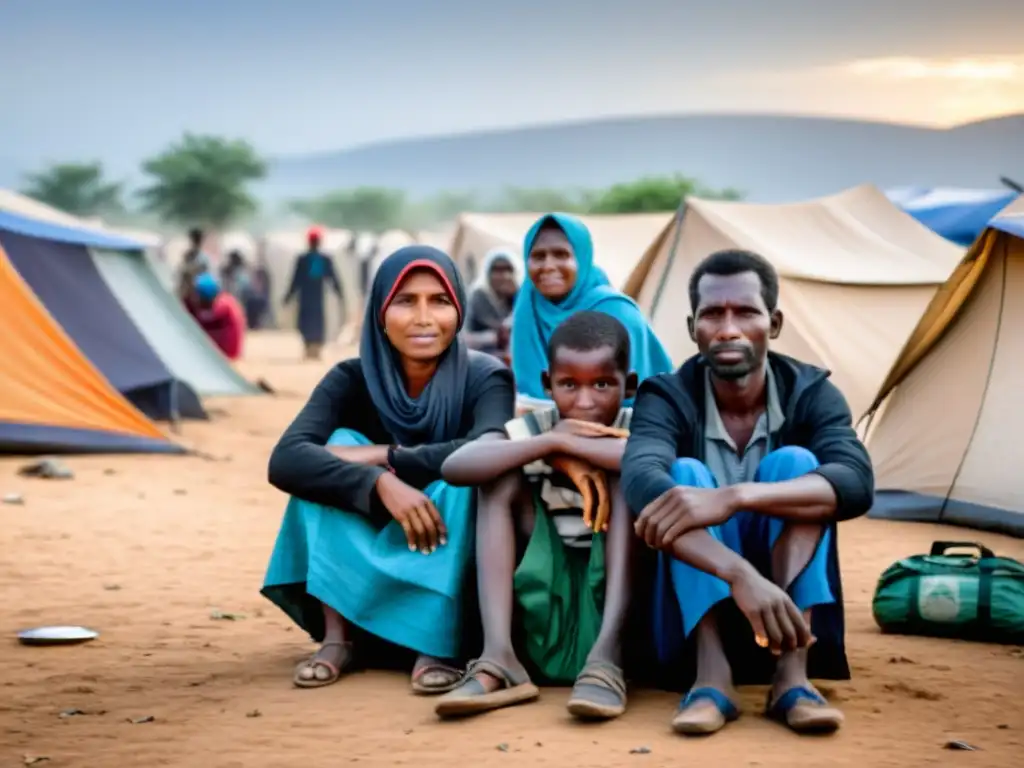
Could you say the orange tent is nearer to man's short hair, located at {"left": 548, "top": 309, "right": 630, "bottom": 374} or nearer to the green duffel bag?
the green duffel bag

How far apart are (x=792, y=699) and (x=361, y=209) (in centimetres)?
9044

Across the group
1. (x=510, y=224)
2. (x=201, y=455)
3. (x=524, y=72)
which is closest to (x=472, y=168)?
(x=524, y=72)

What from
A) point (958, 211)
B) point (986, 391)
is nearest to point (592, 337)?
point (986, 391)

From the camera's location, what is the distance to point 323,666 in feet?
14.9

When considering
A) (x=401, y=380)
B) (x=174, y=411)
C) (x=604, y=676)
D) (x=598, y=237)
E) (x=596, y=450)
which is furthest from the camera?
(x=598, y=237)

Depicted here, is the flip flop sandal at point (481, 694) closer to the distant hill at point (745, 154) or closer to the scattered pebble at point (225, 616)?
the scattered pebble at point (225, 616)

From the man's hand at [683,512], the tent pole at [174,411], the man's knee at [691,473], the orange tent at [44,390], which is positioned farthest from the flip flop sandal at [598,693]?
the tent pole at [174,411]

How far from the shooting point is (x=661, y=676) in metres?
4.35

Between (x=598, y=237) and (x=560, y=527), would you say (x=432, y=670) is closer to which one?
(x=560, y=527)

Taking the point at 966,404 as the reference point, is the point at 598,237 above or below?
above

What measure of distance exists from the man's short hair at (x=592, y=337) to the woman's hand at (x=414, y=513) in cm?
52

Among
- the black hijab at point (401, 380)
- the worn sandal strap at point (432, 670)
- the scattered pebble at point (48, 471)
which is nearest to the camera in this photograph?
the worn sandal strap at point (432, 670)

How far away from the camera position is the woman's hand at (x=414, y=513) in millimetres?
4496

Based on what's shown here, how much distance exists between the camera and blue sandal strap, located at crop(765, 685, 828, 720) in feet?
12.9
